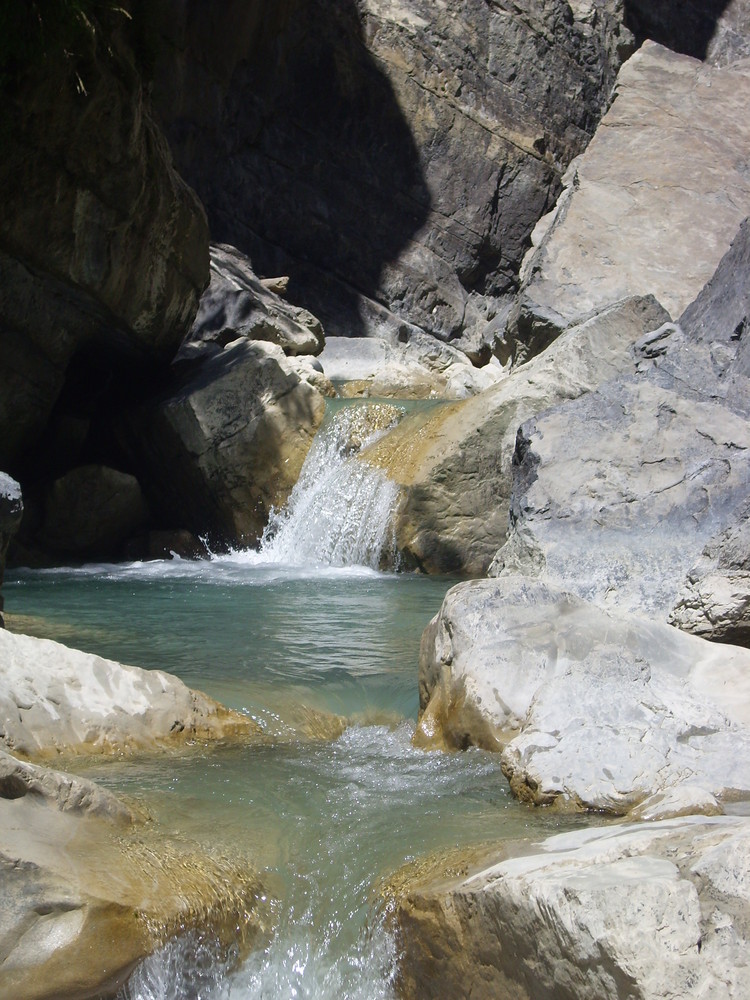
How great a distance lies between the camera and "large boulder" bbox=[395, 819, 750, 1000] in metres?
2.02

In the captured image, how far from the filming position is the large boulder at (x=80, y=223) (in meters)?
8.21

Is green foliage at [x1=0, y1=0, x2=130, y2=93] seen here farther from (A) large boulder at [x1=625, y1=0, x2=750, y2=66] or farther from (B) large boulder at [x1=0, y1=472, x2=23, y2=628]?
(A) large boulder at [x1=625, y1=0, x2=750, y2=66]

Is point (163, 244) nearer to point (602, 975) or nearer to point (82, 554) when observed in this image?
point (82, 554)

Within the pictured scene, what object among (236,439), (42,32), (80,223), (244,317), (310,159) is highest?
(310,159)

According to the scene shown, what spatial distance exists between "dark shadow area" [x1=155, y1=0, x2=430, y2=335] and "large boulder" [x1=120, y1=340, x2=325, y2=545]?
566 cm

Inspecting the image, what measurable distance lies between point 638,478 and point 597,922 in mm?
4243

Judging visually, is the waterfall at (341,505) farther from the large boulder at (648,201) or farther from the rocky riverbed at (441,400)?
the large boulder at (648,201)

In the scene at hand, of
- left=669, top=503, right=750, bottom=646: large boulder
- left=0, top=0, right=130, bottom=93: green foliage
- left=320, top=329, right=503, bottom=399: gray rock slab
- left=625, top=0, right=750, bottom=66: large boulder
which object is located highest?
left=625, top=0, right=750, bottom=66: large boulder

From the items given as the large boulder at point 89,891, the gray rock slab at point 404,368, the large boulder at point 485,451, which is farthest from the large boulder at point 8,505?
the gray rock slab at point 404,368

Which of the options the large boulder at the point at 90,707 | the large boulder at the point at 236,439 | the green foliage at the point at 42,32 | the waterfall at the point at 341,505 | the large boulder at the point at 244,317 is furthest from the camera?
the large boulder at the point at 244,317

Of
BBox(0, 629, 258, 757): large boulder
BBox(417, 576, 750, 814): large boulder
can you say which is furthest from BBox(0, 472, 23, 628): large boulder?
BBox(417, 576, 750, 814): large boulder

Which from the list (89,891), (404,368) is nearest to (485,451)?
(404,368)

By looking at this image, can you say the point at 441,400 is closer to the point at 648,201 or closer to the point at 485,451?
the point at 485,451

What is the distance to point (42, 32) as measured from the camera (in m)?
7.71
